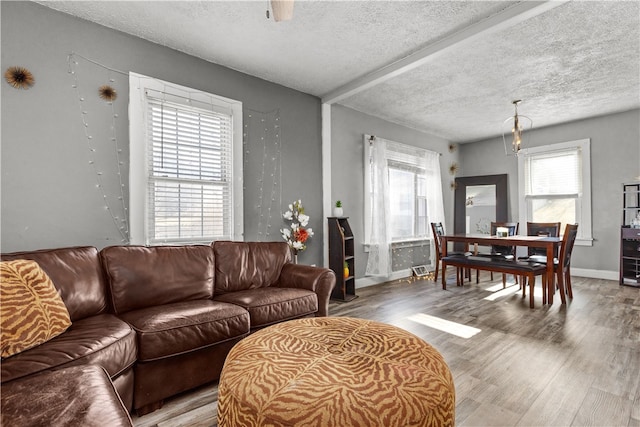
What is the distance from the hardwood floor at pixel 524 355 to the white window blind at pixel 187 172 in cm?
158

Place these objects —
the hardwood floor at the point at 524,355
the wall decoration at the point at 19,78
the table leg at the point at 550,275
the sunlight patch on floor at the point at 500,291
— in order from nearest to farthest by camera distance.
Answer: the hardwood floor at the point at 524,355, the wall decoration at the point at 19,78, the table leg at the point at 550,275, the sunlight patch on floor at the point at 500,291

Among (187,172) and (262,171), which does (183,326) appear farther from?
(262,171)

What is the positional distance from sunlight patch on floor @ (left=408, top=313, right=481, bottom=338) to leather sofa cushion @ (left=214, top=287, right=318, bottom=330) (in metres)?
1.20

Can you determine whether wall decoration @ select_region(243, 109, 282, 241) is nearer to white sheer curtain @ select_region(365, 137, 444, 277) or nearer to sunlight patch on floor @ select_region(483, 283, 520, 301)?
white sheer curtain @ select_region(365, 137, 444, 277)

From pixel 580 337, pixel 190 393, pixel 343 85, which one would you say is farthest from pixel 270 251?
pixel 580 337

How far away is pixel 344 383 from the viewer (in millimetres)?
1013

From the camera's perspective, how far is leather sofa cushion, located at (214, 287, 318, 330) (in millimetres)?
2189

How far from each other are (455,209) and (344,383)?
6322 mm

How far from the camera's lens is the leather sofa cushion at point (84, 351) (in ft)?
4.23

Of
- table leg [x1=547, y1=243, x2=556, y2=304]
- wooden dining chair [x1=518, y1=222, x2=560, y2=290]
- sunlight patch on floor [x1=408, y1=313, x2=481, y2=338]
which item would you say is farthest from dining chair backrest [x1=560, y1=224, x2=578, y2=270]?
sunlight patch on floor [x1=408, y1=313, x2=481, y2=338]

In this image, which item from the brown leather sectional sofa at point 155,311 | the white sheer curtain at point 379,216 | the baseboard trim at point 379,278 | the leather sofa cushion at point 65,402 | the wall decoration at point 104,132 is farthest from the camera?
the white sheer curtain at point 379,216

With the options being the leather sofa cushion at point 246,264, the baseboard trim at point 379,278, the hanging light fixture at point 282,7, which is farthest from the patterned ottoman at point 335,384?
the baseboard trim at point 379,278

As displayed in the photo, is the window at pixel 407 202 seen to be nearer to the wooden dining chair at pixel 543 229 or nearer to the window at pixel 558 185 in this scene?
the wooden dining chair at pixel 543 229

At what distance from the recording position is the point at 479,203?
6.49 metres
